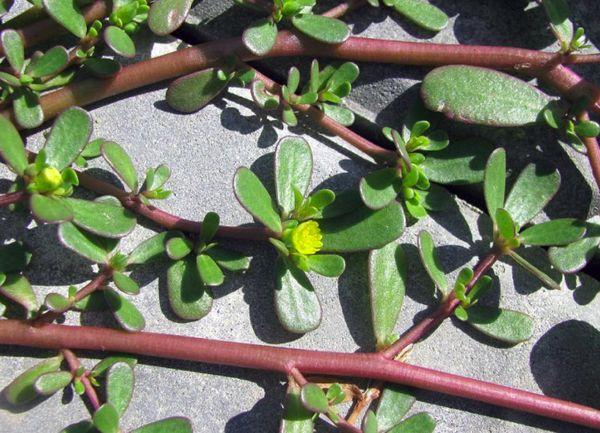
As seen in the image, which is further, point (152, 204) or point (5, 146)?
point (152, 204)

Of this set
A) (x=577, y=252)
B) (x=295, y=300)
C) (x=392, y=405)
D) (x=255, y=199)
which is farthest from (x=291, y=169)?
(x=577, y=252)

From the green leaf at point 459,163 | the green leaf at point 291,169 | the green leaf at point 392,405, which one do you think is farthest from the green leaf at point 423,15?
the green leaf at point 392,405

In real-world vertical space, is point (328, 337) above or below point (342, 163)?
below

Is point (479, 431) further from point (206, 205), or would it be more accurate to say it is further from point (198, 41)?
point (198, 41)

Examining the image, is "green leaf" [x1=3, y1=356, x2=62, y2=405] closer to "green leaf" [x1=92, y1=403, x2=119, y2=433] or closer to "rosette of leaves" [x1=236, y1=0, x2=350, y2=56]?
"green leaf" [x1=92, y1=403, x2=119, y2=433]

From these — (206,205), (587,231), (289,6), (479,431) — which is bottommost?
(479,431)

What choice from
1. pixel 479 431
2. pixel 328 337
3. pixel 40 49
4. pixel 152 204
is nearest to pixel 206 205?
pixel 152 204

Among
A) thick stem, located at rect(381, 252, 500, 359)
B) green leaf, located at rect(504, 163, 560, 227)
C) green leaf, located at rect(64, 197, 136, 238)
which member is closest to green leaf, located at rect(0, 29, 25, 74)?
green leaf, located at rect(64, 197, 136, 238)
